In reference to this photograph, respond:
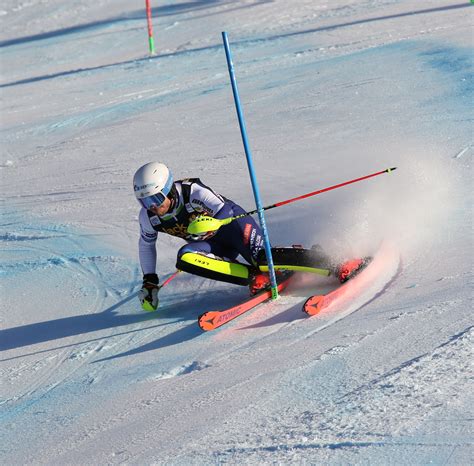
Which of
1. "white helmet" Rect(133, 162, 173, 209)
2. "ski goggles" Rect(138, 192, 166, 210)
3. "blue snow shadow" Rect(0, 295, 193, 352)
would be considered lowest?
"blue snow shadow" Rect(0, 295, 193, 352)

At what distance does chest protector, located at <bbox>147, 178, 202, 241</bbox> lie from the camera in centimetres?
654

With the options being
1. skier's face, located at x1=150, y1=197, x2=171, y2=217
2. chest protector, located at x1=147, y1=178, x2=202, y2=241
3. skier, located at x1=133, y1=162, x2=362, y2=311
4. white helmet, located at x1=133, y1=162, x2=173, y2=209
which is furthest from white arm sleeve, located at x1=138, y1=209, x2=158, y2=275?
white helmet, located at x1=133, y1=162, x2=173, y2=209

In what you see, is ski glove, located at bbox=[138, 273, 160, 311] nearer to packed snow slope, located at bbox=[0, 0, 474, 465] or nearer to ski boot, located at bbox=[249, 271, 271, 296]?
packed snow slope, located at bbox=[0, 0, 474, 465]

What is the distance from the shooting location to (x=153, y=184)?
20.6 ft

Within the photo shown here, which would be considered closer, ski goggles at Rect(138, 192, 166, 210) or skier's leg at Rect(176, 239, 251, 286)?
ski goggles at Rect(138, 192, 166, 210)

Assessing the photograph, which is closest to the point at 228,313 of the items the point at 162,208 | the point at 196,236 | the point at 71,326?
the point at 196,236

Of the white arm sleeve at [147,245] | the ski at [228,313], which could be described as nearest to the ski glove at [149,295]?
the white arm sleeve at [147,245]

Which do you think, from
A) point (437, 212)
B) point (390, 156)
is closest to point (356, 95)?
point (390, 156)

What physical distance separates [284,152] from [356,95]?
219 centimetres

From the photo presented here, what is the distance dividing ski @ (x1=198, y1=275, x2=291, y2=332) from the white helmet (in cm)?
90

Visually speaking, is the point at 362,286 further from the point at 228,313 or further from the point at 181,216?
the point at 181,216

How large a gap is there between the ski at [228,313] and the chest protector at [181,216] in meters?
0.70

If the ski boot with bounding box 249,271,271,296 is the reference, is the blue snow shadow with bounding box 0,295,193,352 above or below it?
above

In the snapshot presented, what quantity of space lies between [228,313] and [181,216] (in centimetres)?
83
